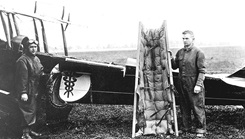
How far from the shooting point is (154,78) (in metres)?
5.67

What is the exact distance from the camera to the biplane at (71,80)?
5.66 metres

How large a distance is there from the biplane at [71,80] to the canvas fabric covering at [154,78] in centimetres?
38

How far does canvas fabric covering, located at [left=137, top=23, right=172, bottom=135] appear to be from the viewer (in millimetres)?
5527

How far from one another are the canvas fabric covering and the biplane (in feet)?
1.24

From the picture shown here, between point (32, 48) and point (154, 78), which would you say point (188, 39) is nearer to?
point (154, 78)

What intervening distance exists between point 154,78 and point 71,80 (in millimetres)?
1992

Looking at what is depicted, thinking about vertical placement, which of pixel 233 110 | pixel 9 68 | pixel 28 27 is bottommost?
pixel 233 110

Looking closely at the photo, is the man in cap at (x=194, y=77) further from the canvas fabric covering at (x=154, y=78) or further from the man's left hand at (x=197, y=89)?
the canvas fabric covering at (x=154, y=78)

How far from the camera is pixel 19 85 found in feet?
17.0

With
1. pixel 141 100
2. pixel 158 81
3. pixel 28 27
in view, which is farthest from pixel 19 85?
pixel 158 81

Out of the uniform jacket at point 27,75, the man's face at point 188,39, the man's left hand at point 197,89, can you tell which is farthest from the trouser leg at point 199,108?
the uniform jacket at point 27,75

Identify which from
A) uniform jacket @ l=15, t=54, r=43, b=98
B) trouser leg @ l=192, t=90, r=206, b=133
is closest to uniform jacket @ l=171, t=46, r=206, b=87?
trouser leg @ l=192, t=90, r=206, b=133

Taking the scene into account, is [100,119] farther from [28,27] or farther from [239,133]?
[239,133]

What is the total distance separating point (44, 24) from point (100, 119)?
9.73 feet
